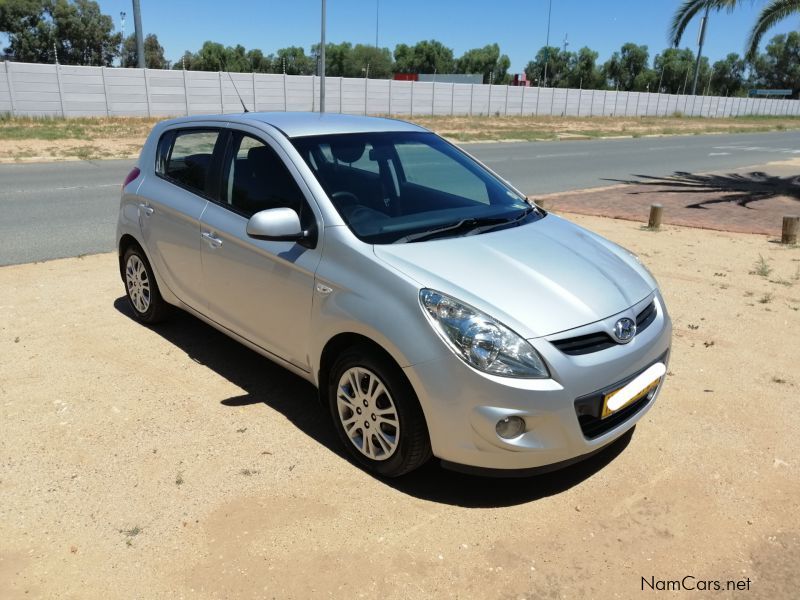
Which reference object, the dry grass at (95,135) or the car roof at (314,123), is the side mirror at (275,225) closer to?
the car roof at (314,123)

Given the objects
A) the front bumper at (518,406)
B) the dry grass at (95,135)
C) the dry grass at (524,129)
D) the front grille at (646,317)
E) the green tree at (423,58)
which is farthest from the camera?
the green tree at (423,58)

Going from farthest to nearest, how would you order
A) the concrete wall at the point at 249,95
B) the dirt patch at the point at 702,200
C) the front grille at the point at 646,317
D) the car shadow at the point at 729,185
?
the concrete wall at the point at 249,95
the car shadow at the point at 729,185
the dirt patch at the point at 702,200
the front grille at the point at 646,317

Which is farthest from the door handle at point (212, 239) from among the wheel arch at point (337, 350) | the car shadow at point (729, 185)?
the car shadow at point (729, 185)

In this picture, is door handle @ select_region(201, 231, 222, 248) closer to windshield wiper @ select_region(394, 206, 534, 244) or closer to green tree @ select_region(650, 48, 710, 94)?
windshield wiper @ select_region(394, 206, 534, 244)

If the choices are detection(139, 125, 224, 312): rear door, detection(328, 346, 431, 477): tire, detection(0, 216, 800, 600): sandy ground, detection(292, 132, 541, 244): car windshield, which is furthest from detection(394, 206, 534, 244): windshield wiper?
detection(139, 125, 224, 312): rear door

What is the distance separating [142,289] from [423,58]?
13338cm

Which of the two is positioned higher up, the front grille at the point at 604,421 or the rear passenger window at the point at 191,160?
the rear passenger window at the point at 191,160

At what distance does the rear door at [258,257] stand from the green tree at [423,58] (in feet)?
431

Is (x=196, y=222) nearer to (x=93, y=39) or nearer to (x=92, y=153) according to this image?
(x=92, y=153)

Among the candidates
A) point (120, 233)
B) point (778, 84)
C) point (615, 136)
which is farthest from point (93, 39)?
point (778, 84)

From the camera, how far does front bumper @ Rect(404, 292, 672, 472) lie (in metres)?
2.90

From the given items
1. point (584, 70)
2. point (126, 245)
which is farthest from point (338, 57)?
point (126, 245)

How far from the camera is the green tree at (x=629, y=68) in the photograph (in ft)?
376

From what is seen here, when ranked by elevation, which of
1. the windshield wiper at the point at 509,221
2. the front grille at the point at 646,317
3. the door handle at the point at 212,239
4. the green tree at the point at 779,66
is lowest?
the front grille at the point at 646,317
